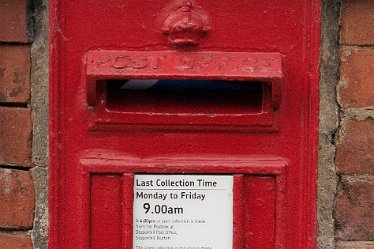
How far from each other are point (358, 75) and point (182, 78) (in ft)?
1.11

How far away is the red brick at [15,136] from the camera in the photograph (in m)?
1.07

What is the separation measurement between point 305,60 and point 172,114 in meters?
0.25

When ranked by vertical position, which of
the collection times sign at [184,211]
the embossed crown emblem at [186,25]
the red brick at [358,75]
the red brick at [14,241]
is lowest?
the red brick at [14,241]

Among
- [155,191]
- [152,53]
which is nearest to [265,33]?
[152,53]

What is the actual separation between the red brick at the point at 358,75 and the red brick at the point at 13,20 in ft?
1.88

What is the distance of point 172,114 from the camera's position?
1.01m

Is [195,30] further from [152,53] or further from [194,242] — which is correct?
[194,242]

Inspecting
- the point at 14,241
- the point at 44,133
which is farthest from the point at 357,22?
the point at 14,241

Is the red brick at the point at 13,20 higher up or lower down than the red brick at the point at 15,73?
higher up

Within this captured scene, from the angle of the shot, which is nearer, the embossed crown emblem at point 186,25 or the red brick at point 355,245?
the embossed crown emblem at point 186,25

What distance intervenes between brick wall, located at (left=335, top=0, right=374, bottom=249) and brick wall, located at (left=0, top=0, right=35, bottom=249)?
22.2 inches

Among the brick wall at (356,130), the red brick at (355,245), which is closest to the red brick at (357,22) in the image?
the brick wall at (356,130)

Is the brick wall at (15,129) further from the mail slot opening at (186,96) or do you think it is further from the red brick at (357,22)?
the red brick at (357,22)

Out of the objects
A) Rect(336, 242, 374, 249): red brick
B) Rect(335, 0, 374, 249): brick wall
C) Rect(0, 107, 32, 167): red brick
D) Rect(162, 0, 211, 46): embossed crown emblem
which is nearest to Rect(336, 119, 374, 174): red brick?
Rect(335, 0, 374, 249): brick wall
